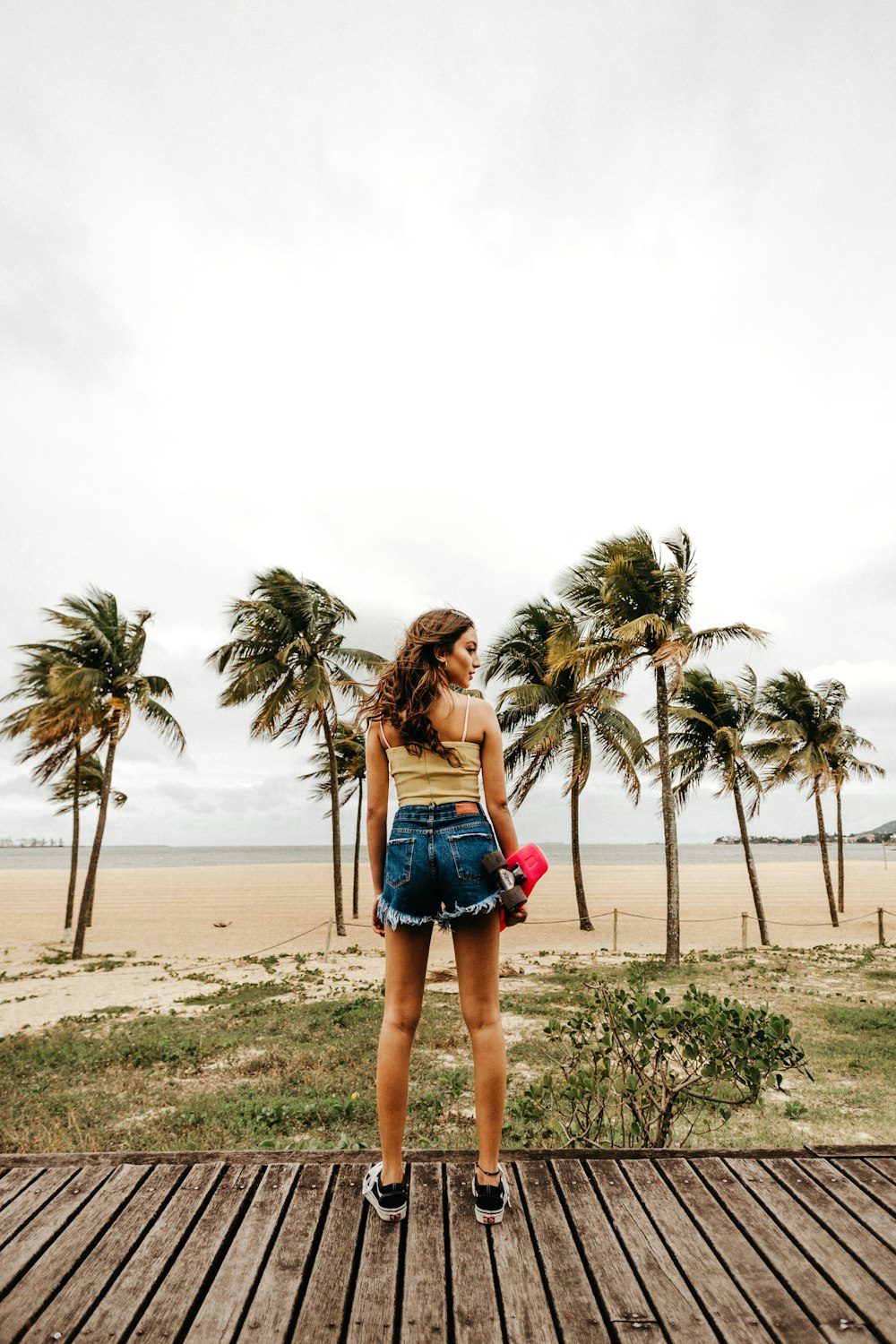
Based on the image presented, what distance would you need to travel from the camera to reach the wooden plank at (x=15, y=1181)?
8.62 ft

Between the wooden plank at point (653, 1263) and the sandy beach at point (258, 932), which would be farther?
the sandy beach at point (258, 932)

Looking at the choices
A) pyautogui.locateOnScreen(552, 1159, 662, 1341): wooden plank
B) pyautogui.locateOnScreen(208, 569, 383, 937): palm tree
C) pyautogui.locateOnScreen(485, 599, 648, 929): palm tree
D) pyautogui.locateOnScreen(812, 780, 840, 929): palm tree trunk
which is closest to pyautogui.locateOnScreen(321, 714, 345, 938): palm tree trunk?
pyautogui.locateOnScreen(208, 569, 383, 937): palm tree

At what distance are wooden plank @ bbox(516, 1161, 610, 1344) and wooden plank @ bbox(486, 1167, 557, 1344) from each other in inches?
1.0

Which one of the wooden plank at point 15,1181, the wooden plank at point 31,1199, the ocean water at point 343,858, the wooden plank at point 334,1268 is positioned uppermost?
the wooden plank at point 334,1268

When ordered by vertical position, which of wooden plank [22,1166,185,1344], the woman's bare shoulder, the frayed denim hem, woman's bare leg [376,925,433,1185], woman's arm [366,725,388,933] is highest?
the woman's bare shoulder

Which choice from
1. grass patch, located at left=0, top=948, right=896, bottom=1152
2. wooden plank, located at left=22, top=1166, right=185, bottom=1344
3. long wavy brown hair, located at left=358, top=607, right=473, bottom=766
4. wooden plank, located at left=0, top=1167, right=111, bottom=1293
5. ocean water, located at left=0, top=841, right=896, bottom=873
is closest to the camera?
wooden plank, located at left=22, top=1166, right=185, bottom=1344

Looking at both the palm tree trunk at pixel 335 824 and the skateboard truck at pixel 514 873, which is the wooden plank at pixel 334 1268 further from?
the palm tree trunk at pixel 335 824

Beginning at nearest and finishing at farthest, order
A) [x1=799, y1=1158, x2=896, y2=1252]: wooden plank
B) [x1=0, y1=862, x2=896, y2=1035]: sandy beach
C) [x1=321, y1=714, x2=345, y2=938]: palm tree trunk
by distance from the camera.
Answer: [x1=799, y1=1158, x2=896, y2=1252]: wooden plank < [x1=0, y1=862, x2=896, y2=1035]: sandy beach < [x1=321, y1=714, x2=345, y2=938]: palm tree trunk

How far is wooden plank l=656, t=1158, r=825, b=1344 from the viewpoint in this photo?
1952mm

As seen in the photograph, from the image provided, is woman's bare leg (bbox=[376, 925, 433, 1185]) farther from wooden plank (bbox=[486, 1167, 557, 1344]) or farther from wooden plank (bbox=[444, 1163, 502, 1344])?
wooden plank (bbox=[486, 1167, 557, 1344])

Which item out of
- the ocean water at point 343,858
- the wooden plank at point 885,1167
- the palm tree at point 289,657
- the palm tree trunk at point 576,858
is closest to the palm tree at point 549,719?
the palm tree trunk at point 576,858

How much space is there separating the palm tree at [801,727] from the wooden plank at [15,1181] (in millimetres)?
21634

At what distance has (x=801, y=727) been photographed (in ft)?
72.3

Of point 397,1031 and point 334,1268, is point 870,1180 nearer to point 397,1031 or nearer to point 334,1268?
point 397,1031
